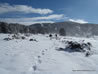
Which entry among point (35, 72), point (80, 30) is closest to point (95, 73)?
point (35, 72)

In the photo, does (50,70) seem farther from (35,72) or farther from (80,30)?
(80,30)

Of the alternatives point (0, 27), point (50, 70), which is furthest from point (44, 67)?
point (0, 27)

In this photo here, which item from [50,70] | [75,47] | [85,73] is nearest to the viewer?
[85,73]

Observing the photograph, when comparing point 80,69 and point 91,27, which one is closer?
point 80,69

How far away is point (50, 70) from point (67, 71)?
753 mm

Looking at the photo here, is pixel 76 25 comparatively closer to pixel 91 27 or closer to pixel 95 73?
pixel 91 27

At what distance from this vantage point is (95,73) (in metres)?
3.41

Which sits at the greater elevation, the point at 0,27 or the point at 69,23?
the point at 69,23

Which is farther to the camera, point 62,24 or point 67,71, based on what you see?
point 62,24

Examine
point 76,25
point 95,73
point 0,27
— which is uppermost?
point 76,25

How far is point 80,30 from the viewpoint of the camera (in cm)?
17962

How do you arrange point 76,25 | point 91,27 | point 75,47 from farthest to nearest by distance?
point 76,25
point 91,27
point 75,47

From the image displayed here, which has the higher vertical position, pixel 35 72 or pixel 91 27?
pixel 91 27

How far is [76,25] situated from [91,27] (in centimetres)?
3277
